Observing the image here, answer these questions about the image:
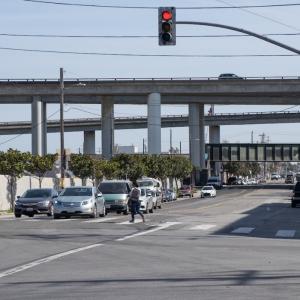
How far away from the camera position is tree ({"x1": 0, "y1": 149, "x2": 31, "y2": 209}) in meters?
56.2

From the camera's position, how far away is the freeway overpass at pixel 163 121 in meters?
136

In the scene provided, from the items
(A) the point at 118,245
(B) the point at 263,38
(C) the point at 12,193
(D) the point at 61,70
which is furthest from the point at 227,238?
(D) the point at 61,70

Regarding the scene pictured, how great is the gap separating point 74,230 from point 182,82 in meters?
70.9

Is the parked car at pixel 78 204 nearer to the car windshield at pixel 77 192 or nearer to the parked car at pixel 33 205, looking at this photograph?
the car windshield at pixel 77 192

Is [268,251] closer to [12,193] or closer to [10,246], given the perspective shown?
[10,246]

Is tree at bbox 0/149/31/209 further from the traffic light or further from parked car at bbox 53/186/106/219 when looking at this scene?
the traffic light

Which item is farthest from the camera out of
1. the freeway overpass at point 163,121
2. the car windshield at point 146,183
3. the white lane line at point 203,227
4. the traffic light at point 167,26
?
the freeway overpass at point 163,121

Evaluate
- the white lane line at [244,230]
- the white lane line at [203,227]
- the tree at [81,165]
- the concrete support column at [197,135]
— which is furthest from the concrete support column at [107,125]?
the white lane line at [244,230]

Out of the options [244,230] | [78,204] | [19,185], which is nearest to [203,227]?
[244,230]

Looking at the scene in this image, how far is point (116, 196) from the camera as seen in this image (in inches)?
1805

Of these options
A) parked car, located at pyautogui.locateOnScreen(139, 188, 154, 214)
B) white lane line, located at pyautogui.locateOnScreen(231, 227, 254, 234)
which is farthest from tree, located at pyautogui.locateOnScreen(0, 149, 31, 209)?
white lane line, located at pyautogui.locateOnScreen(231, 227, 254, 234)

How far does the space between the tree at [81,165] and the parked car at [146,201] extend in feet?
79.5

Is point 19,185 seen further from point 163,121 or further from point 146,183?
point 163,121

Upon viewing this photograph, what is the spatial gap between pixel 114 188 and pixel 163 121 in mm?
→ 97683
